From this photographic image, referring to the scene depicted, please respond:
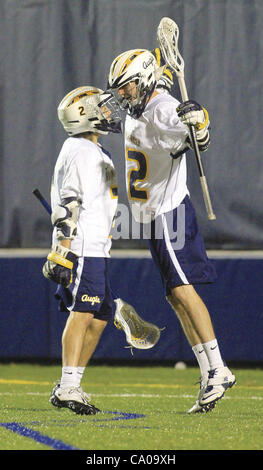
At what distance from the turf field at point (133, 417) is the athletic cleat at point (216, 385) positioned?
0.25 ft

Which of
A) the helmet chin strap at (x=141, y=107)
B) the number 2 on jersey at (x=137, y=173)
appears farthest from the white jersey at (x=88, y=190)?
the helmet chin strap at (x=141, y=107)

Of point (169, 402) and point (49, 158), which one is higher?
point (49, 158)

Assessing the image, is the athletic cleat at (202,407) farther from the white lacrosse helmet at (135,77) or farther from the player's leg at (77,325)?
the white lacrosse helmet at (135,77)

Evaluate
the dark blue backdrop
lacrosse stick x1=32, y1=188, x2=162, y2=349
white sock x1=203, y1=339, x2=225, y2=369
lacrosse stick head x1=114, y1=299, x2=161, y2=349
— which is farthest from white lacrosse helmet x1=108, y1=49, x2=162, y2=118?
the dark blue backdrop

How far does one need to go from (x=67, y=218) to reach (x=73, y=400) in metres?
0.87

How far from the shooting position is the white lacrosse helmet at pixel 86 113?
4777mm

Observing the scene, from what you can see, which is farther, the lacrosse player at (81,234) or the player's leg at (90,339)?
the player's leg at (90,339)

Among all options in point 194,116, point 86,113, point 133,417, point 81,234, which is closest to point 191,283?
point 81,234

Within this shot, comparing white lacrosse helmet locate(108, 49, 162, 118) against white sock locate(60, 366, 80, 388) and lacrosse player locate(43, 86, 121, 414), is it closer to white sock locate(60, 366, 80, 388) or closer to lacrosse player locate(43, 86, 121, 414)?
lacrosse player locate(43, 86, 121, 414)
